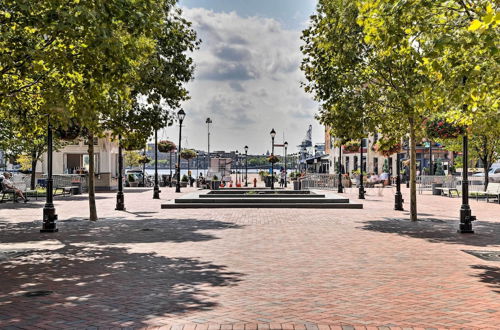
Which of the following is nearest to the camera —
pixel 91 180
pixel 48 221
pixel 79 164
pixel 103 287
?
pixel 103 287

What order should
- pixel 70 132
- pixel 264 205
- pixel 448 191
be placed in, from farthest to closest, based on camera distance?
pixel 448 191, pixel 264 205, pixel 70 132

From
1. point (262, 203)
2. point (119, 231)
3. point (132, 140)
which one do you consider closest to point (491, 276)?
point (119, 231)

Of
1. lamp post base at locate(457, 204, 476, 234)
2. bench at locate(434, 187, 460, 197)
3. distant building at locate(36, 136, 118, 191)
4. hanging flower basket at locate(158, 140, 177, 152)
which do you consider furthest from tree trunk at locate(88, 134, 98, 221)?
hanging flower basket at locate(158, 140, 177, 152)

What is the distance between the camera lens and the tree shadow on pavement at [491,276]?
7885 mm

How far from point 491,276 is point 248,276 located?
3982mm

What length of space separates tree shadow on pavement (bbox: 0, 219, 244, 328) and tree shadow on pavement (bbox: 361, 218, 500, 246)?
535cm

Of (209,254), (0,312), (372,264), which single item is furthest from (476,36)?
(0,312)

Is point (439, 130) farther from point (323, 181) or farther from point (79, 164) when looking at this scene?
point (79, 164)

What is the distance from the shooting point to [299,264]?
31.2 feet

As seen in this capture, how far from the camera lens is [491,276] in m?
8.55

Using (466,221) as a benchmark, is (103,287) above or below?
below

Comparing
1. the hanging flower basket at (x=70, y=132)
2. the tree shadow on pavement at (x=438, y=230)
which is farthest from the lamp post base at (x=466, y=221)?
the hanging flower basket at (x=70, y=132)

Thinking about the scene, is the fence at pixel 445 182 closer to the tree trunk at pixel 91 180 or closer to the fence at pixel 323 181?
the fence at pixel 323 181

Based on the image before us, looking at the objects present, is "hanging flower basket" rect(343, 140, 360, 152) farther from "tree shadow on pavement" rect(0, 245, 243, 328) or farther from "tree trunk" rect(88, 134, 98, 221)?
"tree shadow on pavement" rect(0, 245, 243, 328)
